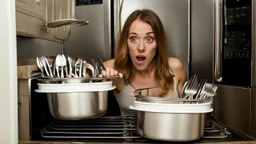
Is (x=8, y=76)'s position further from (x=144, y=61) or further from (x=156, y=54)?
(x=156, y=54)

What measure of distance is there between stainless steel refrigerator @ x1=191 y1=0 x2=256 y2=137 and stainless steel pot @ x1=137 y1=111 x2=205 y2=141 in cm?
105

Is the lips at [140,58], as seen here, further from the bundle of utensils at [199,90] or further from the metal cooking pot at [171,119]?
the metal cooking pot at [171,119]

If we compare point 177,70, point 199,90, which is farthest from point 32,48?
point 199,90

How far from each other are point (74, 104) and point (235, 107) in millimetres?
1336

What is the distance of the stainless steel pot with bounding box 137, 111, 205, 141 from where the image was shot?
707 mm

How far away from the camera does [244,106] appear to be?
169 centimetres

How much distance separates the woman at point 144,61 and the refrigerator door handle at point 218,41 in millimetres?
403

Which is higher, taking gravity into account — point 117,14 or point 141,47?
point 117,14

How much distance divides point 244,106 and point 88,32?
1.26 meters

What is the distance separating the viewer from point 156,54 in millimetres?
1536

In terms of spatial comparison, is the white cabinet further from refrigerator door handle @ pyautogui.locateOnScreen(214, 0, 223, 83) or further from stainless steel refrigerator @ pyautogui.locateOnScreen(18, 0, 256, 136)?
refrigerator door handle @ pyautogui.locateOnScreen(214, 0, 223, 83)

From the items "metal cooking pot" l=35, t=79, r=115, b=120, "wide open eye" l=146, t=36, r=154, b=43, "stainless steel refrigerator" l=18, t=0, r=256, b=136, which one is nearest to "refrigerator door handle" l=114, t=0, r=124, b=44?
"stainless steel refrigerator" l=18, t=0, r=256, b=136

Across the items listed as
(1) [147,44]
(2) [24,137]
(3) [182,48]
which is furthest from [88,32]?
(2) [24,137]

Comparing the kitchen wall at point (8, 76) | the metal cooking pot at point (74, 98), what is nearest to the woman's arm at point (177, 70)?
the metal cooking pot at point (74, 98)
